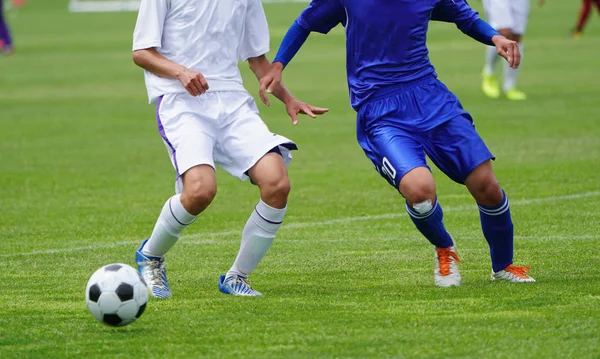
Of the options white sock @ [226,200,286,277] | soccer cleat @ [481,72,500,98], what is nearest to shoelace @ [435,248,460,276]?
white sock @ [226,200,286,277]

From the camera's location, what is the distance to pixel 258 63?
8.28m

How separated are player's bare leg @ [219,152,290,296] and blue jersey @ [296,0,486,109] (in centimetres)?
86

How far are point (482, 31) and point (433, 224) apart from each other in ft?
4.08

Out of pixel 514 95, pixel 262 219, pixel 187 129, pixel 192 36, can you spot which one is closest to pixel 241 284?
pixel 262 219

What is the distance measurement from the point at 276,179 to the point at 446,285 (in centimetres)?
121

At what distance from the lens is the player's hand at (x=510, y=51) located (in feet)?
25.5

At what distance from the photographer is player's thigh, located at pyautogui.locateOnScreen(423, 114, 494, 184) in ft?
25.5

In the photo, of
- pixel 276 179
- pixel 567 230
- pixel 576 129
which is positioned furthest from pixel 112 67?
pixel 276 179

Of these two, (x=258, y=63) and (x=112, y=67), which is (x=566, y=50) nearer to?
(x=112, y=67)

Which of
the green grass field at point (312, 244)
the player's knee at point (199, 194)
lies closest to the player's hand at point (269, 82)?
the player's knee at point (199, 194)

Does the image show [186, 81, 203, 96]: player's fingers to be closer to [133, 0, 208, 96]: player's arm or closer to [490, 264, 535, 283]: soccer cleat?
[133, 0, 208, 96]: player's arm

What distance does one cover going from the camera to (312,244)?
9836mm

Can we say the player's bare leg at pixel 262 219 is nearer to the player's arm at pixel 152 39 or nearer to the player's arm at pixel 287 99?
the player's arm at pixel 287 99

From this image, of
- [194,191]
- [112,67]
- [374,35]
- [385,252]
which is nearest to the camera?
[194,191]
